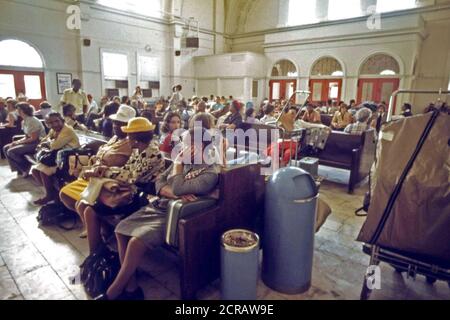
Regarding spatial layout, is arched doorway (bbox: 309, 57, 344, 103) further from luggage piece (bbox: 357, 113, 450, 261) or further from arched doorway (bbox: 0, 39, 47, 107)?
luggage piece (bbox: 357, 113, 450, 261)

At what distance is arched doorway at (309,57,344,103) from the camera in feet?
44.4

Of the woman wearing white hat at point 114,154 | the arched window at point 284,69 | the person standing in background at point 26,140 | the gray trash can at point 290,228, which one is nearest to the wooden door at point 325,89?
the arched window at point 284,69

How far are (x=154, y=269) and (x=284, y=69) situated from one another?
14.6m

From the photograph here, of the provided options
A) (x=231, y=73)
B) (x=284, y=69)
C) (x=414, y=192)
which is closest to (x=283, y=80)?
(x=284, y=69)

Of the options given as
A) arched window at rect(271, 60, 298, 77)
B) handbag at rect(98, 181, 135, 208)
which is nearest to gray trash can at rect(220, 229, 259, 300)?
handbag at rect(98, 181, 135, 208)

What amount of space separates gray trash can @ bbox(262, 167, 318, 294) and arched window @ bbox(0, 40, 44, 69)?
477 inches

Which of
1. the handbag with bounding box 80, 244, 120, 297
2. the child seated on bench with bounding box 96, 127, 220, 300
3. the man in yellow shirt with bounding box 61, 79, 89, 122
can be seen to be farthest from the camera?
the man in yellow shirt with bounding box 61, 79, 89, 122

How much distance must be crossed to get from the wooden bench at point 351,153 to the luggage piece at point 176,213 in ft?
10.6

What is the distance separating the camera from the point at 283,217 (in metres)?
2.13

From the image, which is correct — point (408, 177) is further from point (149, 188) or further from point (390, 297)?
point (149, 188)

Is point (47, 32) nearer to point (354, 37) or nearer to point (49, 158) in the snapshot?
point (49, 158)

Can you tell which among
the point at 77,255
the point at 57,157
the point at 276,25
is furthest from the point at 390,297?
the point at 276,25

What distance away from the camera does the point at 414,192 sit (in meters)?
1.83
